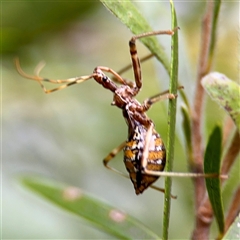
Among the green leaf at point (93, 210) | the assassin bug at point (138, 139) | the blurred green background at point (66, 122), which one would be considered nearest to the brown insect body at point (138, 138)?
the assassin bug at point (138, 139)

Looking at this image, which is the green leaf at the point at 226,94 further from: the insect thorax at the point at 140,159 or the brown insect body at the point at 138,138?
the insect thorax at the point at 140,159

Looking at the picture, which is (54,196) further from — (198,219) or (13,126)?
(13,126)

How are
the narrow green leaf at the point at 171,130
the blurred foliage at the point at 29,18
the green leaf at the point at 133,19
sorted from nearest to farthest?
the narrow green leaf at the point at 171,130 < the green leaf at the point at 133,19 < the blurred foliage at the point at 29,18

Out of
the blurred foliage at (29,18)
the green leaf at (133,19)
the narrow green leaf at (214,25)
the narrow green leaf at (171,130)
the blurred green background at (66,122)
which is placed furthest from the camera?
the blurred green background at (66,122)

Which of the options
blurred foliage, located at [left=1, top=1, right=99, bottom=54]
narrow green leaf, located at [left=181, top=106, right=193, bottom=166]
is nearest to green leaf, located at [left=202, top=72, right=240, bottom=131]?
→ narrow green leaf, located at [left=181, top=106, right=193, bottom=166]

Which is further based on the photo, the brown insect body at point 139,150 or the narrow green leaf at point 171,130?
the brown insect body at point 139,150

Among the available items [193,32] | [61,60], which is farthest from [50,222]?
[193,32]

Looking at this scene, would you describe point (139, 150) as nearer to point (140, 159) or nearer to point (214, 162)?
point (140, 159)
